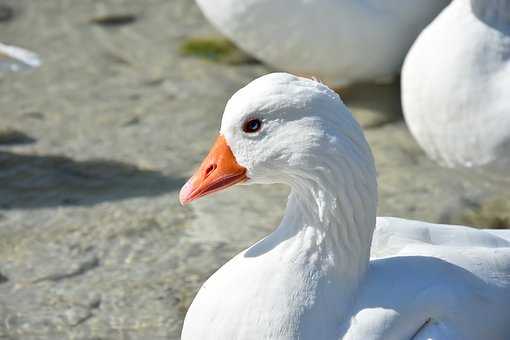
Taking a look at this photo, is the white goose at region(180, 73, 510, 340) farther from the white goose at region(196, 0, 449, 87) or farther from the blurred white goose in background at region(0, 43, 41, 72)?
the white goose at region(196, 0, 449, 87)

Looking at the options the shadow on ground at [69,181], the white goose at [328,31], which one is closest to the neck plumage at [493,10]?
the white goose at [328,31]

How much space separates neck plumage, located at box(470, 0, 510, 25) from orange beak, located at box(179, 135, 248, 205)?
2300mm

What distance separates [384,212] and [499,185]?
746 mm

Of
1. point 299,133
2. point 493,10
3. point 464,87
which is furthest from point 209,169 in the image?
point 493,10

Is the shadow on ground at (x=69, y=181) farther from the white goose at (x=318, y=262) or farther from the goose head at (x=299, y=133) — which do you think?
the goose head at (x=299, y=133)

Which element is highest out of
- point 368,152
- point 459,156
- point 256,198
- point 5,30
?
point 368,152

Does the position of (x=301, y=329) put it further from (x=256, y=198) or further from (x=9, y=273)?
(x=256, y=198)

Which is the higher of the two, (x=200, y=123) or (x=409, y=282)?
(x=409, y=282)

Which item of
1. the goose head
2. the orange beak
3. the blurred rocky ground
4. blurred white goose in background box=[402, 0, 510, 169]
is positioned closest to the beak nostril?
the orange beak

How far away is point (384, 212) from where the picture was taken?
5.82 metres

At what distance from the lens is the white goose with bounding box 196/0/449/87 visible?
6.72 m

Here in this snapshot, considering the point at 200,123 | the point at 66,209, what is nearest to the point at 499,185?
the point at 200,123

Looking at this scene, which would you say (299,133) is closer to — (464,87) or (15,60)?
(464,87)

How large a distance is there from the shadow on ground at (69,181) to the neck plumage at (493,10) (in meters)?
1.80
